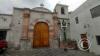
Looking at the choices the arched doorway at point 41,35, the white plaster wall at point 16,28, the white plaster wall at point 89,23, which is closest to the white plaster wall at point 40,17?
the arched doorway at point 41,35

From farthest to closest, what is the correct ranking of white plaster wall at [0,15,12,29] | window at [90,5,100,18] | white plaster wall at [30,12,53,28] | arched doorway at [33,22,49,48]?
white plaster wall at [0,15,12,29]
white plaster wall at [30,12,53,28]
arched doorway at [33,22,49,48]
window at [90,5,100,18]

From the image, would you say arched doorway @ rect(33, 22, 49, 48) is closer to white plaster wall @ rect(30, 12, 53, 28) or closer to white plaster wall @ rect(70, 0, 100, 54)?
white plaster wall @ rect(30, 12, 53, 28)

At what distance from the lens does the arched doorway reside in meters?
12.4

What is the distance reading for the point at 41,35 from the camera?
12766mm

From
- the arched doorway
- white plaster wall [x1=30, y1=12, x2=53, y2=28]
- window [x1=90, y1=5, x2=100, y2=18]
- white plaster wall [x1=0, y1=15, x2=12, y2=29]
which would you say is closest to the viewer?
window [x1=90, y1=5, x2=100, y2=18]

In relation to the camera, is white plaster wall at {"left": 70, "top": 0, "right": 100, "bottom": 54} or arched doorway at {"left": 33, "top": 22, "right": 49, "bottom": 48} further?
arched doorway at {"left": 33, "top": 22, "right": 49, "bottom": 48}

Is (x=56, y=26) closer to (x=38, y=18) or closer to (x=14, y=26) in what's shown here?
(x=38, y=18)

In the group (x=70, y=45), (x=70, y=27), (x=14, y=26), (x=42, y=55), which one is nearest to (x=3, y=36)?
(x=14, y=26)

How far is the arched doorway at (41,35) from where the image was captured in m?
12.4

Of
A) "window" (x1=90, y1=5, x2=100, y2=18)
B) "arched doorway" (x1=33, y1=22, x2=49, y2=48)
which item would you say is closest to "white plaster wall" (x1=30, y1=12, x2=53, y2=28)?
"arched doorway" (x1=33, y1=22, x2=49, y2=48)

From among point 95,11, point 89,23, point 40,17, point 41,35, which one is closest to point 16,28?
point 41,35

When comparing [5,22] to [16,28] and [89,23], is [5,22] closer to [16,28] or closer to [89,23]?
[16,28]

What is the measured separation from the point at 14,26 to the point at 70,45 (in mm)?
9396

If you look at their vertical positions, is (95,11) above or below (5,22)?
above
